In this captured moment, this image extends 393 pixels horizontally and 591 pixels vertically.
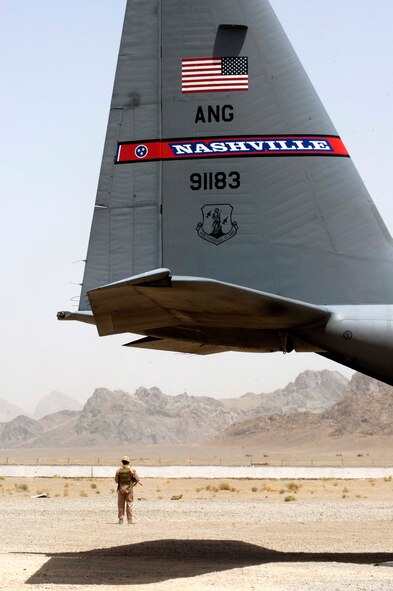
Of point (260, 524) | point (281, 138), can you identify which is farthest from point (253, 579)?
point (260, 524)

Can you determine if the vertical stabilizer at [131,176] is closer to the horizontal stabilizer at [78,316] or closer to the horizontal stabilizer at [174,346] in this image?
the horizontal stabilizer at [78,316]

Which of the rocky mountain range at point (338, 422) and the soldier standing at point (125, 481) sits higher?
the rocky mountain range at point (338, 422)

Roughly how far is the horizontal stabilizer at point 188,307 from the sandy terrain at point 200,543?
155 inches

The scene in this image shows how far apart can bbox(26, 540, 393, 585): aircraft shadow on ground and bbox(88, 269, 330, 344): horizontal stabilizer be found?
3847 mm

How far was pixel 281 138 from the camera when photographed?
16.8m

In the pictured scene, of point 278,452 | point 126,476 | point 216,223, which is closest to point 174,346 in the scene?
point 216,223

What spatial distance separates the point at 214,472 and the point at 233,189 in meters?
43.5

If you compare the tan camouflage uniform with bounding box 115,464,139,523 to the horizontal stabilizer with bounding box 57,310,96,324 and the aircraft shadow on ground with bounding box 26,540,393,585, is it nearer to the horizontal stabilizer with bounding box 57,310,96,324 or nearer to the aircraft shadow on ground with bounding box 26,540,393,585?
the aircraft shadow on ground with bounding box 26,540,393,585

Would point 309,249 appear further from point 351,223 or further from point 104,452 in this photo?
point 104,452

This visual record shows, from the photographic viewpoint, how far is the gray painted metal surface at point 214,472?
5616 cm

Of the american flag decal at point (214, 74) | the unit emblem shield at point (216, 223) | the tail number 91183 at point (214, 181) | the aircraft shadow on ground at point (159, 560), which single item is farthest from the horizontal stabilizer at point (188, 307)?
the american flag decal at point (214, 74)

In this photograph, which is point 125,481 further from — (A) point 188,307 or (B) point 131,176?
(A) point 188,307

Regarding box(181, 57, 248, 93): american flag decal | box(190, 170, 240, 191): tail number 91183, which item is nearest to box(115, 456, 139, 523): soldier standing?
box(190, 170, 240, 191): tail number 91183

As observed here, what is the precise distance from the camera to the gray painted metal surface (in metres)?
56.2
